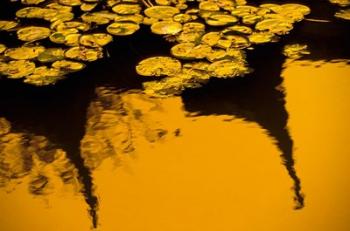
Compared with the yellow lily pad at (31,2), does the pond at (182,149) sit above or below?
below

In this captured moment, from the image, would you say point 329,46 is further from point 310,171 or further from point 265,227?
point 265,227

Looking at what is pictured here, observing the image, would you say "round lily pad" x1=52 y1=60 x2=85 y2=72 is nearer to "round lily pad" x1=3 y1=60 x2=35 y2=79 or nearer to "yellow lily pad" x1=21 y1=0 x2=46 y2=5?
"round lily pad" x1=3 y1=60 x2=35 y2=79

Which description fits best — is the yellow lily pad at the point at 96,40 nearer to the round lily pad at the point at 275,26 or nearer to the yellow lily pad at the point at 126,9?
the yellow lily pad at the point at 126,9

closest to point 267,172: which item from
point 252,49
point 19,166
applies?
point 252,49

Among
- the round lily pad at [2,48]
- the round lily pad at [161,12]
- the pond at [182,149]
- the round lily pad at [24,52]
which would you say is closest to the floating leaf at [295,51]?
the pond at [182,149]

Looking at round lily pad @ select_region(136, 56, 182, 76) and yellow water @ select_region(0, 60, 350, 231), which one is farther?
round lily pad @ select_region(136, 56, 182, 76)

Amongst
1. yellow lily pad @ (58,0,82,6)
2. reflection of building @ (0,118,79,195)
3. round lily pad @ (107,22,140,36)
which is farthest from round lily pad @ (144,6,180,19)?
reflection of building @ (0,118,79,195)
